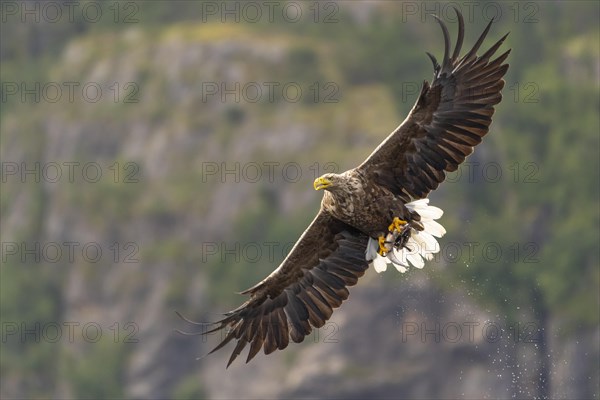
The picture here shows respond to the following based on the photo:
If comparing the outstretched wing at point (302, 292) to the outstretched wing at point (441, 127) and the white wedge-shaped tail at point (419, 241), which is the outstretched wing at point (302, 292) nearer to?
the white wedge-shaped tail at point (419, 241)

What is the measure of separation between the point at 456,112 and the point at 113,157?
53.5 metres

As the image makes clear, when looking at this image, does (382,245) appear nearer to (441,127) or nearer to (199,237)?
(441,127)

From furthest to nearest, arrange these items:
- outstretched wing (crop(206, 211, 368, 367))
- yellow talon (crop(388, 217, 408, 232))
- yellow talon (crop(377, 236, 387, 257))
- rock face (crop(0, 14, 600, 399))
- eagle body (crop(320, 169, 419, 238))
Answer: rock face (crop(0, 14, 600, 399)) → outstretched wing (crop(206, 211, 368, 367)) → yellow talon (crop(377, 236, 387, 257)) → yellow talon (crop(388, 217, 408, 232)) → eagle body (crop(320, 169, 419, 238))

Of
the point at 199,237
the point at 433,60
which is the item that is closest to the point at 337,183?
the point at 433,60

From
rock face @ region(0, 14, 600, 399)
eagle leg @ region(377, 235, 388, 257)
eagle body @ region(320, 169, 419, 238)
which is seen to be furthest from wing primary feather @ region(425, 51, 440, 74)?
rock face @ region(0, 14, 600, 399)

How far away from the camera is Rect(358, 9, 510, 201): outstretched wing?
17047mm

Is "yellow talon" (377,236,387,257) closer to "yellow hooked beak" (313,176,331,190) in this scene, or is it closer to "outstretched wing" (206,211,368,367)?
"outstretched wing" (206,211,368,367)

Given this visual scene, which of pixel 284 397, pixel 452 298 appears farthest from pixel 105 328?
pixel 452 298

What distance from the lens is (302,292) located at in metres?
18.8

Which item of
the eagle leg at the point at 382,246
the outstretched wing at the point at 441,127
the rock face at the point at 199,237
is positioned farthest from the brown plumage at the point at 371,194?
the rock face at the point at 199,237

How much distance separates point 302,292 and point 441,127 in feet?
10.3

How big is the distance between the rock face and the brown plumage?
32.8 meters

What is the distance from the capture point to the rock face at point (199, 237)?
5472cm

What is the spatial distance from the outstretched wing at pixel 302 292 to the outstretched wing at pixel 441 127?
4.34 ft
